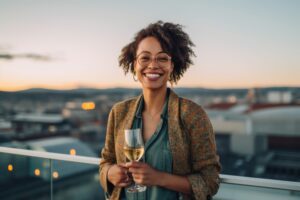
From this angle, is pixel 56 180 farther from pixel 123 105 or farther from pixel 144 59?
pixel 144 59

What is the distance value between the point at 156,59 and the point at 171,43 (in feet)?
0.36

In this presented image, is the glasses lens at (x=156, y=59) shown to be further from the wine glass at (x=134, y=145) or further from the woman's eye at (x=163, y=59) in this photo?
the wine glass at (x=134, y=145)

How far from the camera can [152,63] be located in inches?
58.5

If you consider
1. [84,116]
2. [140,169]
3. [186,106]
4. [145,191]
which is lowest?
[84,116]

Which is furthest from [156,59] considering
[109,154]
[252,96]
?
[252,96]

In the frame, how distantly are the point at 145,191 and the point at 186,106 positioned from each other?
0.46m

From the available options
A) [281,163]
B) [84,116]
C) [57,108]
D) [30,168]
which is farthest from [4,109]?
[30,168]

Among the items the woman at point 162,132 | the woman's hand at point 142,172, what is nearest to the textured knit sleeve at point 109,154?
the woman at point 162,132

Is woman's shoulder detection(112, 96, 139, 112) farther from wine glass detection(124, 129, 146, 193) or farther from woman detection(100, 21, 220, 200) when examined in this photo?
wine glass detection(124, 129, 146, 193)

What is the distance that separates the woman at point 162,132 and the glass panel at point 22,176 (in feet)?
5.10

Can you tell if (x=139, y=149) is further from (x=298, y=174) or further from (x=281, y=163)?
(x=281, y=163)

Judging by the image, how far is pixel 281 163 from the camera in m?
44.3

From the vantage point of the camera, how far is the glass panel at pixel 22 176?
3012 millimetres

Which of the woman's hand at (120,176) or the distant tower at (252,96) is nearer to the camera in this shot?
the woman's hand at (120,176)
